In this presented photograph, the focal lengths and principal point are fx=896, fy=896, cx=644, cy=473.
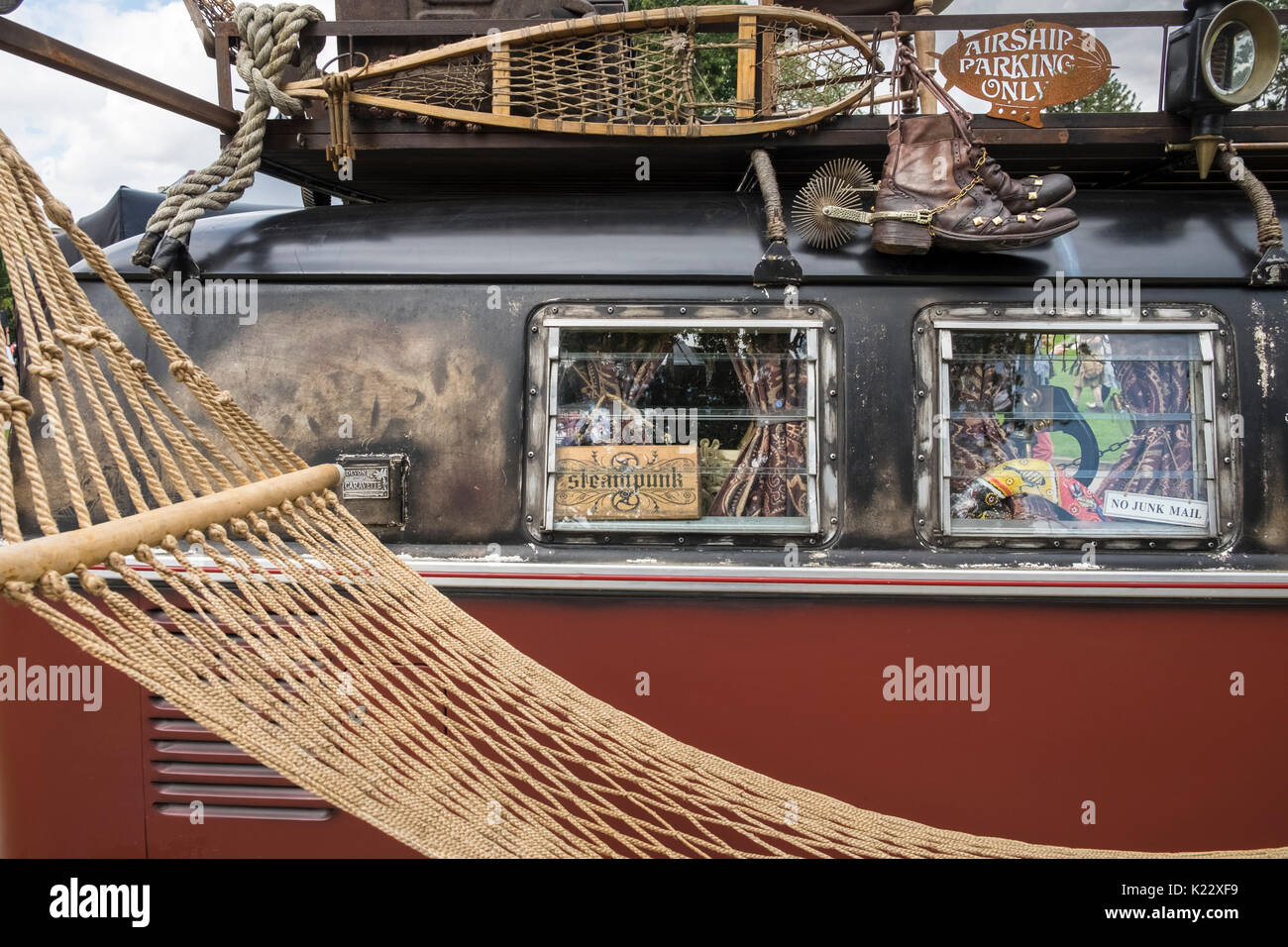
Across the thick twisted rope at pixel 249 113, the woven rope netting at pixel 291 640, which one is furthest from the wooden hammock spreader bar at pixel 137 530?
the thick twisted rope at pixel 249 113

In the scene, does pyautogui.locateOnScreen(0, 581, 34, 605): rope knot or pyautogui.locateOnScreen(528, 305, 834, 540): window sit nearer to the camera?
pyautogui.locateOnScreen(0, 581, 34, 605): rope knot

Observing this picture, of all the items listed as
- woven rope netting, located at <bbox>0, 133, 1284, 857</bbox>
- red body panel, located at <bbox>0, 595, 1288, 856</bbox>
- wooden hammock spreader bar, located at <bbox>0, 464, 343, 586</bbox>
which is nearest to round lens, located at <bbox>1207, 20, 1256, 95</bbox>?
red body panel, located at <bbox>0, 595, 1288, 856</bbox>

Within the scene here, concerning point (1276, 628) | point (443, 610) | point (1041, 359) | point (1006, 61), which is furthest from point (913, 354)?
point (443, 610)

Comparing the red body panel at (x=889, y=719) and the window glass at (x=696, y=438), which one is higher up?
the window glass at (x=696, y=438)

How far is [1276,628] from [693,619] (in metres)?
1.86

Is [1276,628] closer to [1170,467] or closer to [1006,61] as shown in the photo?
[1170,467]

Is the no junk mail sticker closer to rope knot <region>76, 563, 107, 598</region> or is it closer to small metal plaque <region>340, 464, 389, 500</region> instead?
small metal plaque <region>340, 464, 389, 500</region>

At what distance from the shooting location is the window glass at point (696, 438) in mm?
3012

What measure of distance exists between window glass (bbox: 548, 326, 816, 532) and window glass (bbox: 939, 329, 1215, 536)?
0.52 metres

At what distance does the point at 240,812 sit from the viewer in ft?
9.62

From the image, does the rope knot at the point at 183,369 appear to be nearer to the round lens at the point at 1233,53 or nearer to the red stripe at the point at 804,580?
the red stripe at the point at 804,580

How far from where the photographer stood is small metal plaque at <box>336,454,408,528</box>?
3.00 meters

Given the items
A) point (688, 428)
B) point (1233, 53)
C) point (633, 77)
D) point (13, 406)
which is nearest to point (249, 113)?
point (633, 77)

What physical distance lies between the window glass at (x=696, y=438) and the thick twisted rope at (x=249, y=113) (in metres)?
1.31
